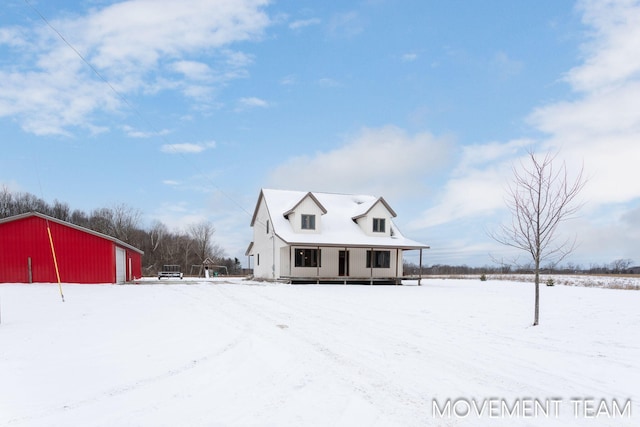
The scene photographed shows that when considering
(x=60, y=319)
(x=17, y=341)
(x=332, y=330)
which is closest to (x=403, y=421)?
(x=332, y=330)

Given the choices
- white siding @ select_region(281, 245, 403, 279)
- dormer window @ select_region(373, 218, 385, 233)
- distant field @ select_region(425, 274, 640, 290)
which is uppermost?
dormer window @ select_region(373, 218, 385, 233)

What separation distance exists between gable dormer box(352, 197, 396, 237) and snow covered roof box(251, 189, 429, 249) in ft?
0.26

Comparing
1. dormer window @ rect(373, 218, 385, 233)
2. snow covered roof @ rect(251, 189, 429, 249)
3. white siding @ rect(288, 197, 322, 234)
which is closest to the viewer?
snow covered roof @ rect(251, 189, 429, 249)

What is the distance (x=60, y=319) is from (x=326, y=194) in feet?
85.2

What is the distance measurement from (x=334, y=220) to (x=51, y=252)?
717 inches

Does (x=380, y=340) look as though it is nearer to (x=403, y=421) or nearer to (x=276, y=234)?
(x=403, y=421)

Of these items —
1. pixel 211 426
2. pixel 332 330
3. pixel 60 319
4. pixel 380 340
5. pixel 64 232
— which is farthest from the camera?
pixel 64 232

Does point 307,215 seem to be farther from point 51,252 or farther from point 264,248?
point 51,252

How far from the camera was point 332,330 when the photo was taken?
9.44m

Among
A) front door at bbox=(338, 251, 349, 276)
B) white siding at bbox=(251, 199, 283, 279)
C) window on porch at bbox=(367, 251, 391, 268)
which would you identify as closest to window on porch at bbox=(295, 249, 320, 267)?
white siding at bbox=(251, 199, 283, 279)

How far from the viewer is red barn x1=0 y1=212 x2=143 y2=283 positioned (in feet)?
76.1

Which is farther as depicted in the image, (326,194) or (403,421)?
(326,194)

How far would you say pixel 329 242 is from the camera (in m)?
27.6

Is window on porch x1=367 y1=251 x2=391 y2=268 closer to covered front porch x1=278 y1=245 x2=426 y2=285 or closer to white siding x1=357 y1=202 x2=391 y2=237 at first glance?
covered front porch x1=278 y1=245 x2=426 y2=285
